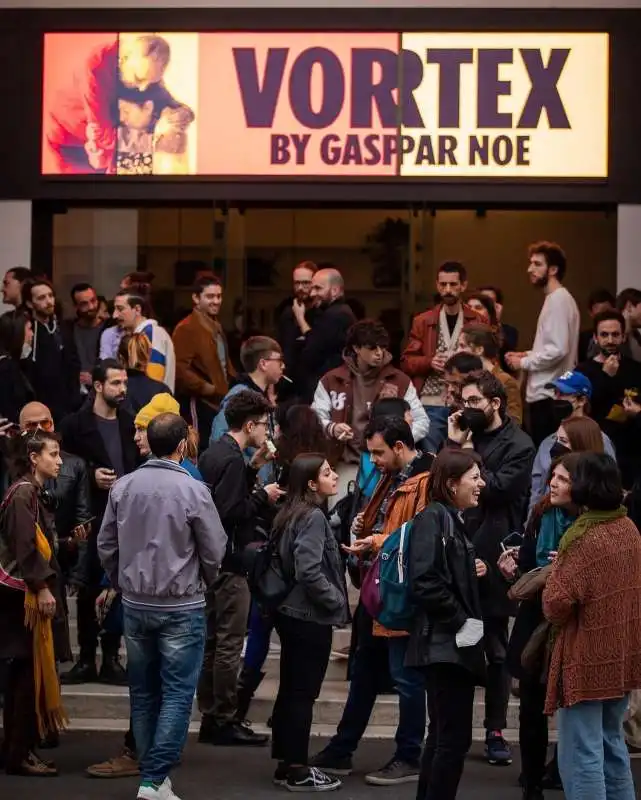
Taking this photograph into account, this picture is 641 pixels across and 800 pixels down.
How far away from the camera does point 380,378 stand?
1198cm

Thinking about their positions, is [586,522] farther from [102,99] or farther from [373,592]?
[102,99]

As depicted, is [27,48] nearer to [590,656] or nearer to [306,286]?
[306,286]

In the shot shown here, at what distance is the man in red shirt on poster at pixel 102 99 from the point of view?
46.9ft

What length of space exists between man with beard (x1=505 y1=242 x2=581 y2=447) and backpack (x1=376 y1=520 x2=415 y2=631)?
477 centimetres

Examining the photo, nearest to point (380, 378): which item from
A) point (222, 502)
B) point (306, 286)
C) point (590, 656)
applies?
point (306, 286)

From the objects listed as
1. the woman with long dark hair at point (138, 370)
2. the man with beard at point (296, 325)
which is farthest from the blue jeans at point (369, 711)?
the man with beard at point (296, 325)

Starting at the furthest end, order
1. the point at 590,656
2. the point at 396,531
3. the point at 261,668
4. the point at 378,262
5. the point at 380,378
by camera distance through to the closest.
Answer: the point at 378,262 < the point at 380,378 < the point at 261,668 < the point at 396,531 < the point at 590,656

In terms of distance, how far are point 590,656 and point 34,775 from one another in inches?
136

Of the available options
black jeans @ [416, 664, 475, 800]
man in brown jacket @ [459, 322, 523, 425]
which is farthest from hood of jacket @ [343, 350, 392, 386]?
black jeans @ [416, 664, 475, 800]

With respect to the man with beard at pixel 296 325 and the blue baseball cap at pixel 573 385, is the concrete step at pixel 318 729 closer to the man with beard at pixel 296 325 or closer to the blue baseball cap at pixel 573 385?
the blue baseball cap at pixel 573 385

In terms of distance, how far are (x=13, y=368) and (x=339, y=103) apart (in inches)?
155

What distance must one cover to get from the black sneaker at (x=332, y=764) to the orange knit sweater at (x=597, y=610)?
214 cm

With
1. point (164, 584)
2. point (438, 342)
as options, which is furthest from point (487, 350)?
point (164, 584)

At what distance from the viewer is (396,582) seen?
819cm
